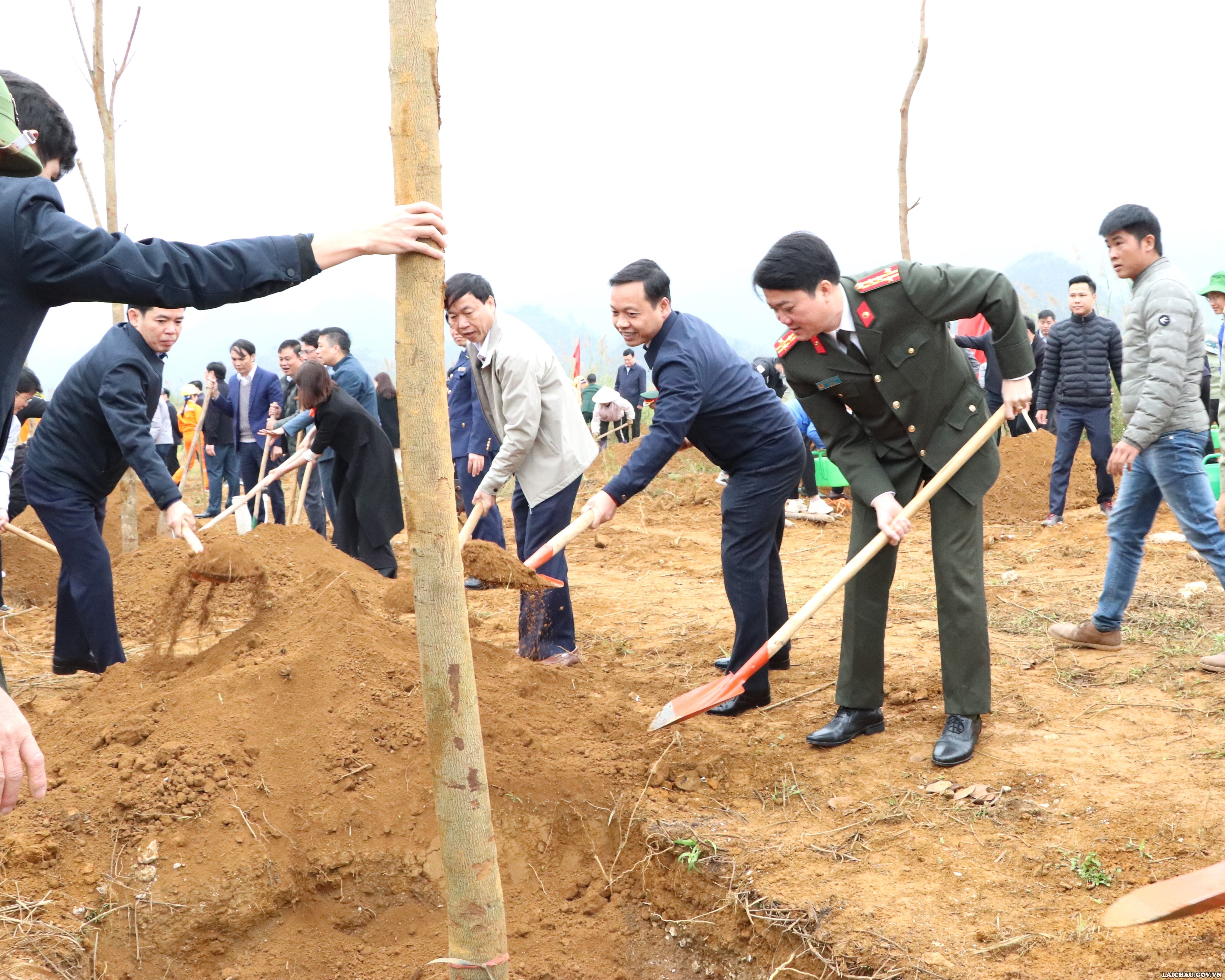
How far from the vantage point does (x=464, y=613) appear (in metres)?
2.11

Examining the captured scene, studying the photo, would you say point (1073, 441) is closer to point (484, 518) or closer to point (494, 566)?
point (484, 518)

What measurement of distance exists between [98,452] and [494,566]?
1932mm

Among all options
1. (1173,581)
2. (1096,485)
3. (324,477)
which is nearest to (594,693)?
(1173,581)

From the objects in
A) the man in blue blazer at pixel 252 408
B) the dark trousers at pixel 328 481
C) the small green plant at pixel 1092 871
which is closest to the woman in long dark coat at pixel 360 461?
the dark trousers at pixel 328 481

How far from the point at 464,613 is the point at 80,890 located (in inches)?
72.2

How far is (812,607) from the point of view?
3.39 meters

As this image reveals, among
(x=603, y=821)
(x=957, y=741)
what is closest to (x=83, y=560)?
(x=603, y=821)

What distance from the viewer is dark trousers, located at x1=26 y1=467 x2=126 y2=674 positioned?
4.37 m

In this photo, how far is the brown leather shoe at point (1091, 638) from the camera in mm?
4547

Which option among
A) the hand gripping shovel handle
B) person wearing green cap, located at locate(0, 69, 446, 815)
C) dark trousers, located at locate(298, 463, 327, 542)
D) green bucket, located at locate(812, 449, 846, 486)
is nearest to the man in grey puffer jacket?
person wearing green cap, located at locate(0, 69, 446, 815)

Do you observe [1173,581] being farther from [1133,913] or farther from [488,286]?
[1133,913]

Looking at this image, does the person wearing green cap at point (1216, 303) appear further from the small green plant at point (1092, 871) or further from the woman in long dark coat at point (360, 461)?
the woman in long dark coat at point (360, 461)

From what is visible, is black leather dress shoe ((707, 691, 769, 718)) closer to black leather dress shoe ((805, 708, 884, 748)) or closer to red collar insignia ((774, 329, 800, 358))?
black leather dress shoe ((805, 708, 884, 748))

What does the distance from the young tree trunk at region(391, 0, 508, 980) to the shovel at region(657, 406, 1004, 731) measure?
4.60ft
